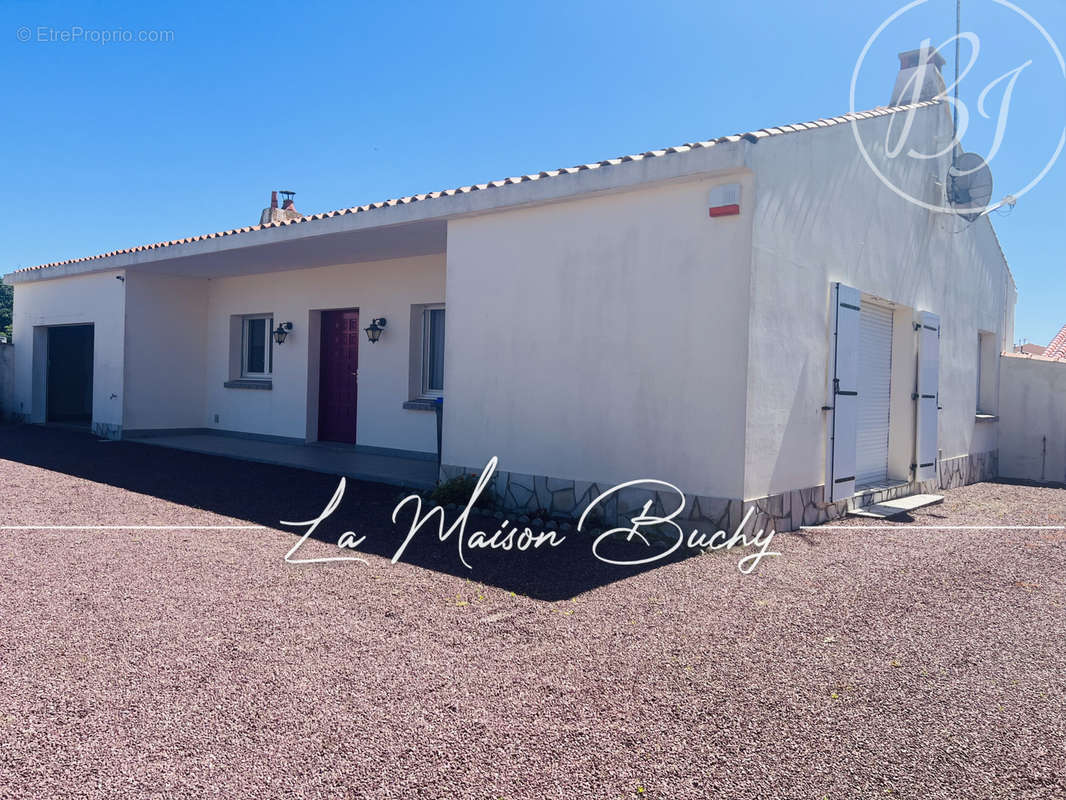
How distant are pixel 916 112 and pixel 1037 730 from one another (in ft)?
25.6

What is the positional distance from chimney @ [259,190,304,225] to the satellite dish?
10411mm

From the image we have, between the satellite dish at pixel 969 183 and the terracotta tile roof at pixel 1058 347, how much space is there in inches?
218

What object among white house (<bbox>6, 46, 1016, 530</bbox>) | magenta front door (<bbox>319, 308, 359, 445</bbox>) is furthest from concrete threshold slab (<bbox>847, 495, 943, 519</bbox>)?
magenta front door (<bbox>319, 308, 359, 445</bbox>)

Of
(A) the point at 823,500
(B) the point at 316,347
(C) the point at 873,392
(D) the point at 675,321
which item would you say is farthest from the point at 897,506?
(B) the point at 316,347

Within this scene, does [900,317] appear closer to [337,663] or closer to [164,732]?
[337,663]

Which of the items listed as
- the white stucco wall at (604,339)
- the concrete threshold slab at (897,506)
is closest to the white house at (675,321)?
the white stucco wall at (604,339)

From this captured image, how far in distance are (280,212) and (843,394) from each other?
10595 millimetres

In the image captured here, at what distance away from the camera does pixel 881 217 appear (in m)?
8.20

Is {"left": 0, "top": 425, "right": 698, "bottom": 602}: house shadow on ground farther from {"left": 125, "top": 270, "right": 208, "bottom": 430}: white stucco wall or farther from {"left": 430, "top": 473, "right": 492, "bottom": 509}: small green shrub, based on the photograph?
{"left": 125, "top": 270, "right": 208, "bottom": 430}: white stucco wall

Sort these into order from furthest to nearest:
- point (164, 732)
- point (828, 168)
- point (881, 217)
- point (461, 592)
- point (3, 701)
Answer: point (881, 217) → point (828, 168) → point (461, 592) → point (3, 701) → point (164, 732)

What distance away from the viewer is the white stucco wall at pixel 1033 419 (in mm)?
11570

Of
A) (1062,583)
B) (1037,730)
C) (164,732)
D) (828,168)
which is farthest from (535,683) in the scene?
(828,168)

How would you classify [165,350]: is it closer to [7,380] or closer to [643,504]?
[7,380]

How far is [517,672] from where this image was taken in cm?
338
